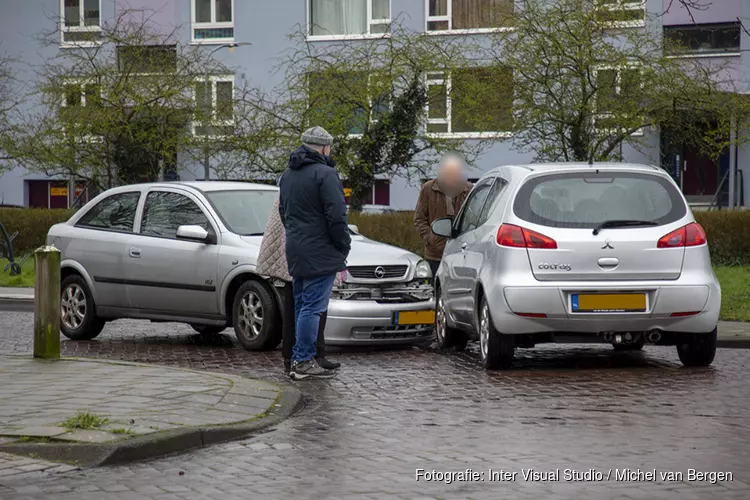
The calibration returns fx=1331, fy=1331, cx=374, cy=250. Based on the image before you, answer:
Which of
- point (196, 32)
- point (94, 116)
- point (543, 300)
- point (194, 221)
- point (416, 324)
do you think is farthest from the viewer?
point (196, 32)

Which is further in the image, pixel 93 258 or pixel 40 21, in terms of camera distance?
pixel 40 21

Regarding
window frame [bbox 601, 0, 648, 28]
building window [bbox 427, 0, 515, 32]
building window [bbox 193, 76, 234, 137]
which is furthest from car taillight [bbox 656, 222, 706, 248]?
building window [bbox 427, 0, 515, 32]

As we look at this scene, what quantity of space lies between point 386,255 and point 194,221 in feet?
6.46

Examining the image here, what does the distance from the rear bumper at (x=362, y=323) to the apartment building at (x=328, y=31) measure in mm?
29890

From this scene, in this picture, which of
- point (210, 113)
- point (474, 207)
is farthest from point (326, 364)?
point (210, 113)

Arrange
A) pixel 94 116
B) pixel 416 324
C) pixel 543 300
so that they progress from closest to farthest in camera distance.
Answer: pixel 543 300 → pixel 416 324 → pixel 94 116

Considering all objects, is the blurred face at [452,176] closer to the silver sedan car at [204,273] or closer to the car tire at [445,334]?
the silver sedan car at [204,273]

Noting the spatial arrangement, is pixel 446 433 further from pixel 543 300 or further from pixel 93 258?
pixel 93 258

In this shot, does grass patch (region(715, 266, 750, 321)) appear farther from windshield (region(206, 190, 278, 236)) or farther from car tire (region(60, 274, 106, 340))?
car tire (region(60, 274, 106, 340))

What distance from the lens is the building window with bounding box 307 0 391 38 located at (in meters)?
46.2

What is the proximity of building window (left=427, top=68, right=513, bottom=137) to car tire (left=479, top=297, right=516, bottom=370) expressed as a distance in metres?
17.0

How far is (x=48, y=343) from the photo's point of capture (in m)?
10.4

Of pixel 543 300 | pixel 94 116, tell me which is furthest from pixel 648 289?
pixel 94 116

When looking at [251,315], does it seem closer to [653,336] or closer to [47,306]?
[47,306]
